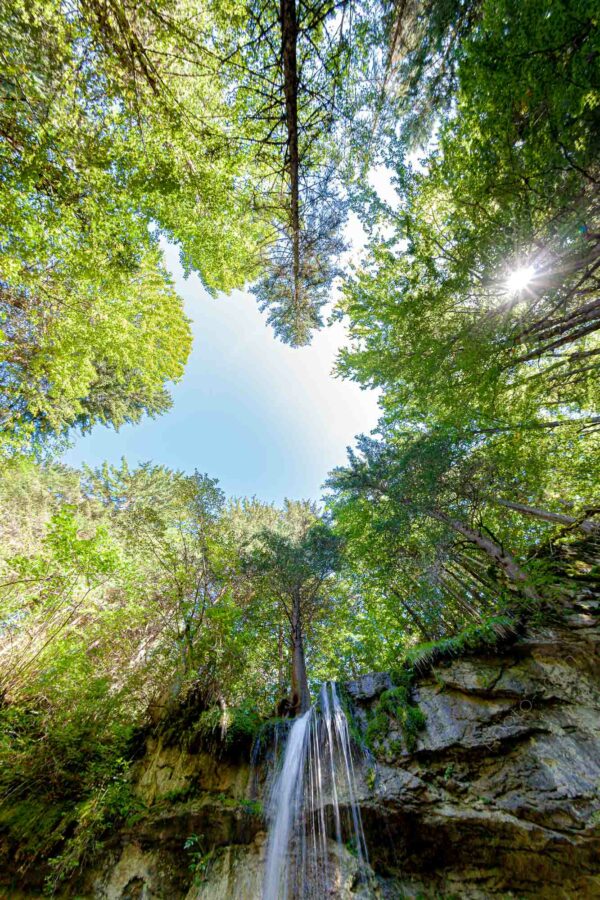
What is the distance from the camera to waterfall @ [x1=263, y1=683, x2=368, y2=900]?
4.19 metres

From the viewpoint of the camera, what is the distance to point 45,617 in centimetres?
632

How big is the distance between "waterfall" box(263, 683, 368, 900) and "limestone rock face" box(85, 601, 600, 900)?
17 cm

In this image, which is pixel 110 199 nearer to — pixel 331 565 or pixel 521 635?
pixel 521 635

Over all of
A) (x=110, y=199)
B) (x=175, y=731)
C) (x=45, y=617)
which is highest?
(x=110, y=199)

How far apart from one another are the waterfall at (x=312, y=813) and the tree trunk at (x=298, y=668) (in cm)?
210

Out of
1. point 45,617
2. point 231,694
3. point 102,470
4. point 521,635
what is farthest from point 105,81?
point 102,470

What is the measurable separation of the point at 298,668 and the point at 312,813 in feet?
13.6

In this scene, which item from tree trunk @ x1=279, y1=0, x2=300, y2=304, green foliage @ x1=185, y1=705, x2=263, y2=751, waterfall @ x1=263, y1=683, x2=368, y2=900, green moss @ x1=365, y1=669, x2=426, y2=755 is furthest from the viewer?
green foliage @ x1=185, y1=705, x2=263, y2=751

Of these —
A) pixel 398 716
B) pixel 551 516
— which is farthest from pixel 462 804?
pixel 551 516

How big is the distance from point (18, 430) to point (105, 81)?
7042 millimetres

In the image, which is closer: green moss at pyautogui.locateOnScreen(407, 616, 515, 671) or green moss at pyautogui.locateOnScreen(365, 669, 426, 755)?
green moss at pyautogui.locateOnScreen(365, 669, 426, 755)

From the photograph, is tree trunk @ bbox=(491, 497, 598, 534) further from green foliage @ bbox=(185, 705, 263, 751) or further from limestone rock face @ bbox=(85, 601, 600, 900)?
green foliage @ bbox=(185, 705, 263, 751)

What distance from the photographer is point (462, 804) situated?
13.0 ft

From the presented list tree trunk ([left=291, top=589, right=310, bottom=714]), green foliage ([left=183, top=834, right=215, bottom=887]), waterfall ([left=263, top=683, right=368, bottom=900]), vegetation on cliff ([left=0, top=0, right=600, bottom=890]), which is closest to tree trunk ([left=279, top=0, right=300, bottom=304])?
vegetation on cliff ([left=0, top=0, right=600, bottom=890])
